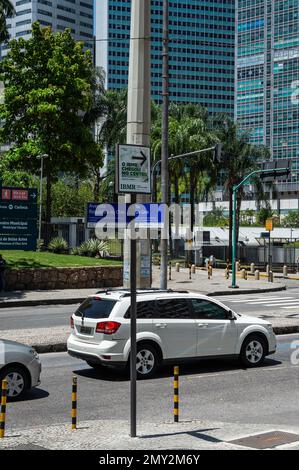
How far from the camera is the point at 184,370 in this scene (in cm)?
Result: 1437

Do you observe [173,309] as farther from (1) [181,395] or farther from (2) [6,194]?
(2) [6,194]

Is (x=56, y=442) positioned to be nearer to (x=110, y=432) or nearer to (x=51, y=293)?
Answer: (x=110, y=432)

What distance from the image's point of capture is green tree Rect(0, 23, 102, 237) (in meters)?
42.8

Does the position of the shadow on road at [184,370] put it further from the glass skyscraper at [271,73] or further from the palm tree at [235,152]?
the glass skyscraper at [271,73]

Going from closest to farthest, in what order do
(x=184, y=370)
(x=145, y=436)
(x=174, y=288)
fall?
(x=145, y=436) < (x=184, y=370) < (x=174, y=288)

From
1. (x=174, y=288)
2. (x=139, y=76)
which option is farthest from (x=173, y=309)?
(x=174, y=288)

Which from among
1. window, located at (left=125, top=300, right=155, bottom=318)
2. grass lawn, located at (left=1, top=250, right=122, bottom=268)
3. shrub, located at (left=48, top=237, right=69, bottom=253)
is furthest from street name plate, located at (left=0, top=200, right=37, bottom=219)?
window, located at (left=125, top=300, right=155, bottom=318)

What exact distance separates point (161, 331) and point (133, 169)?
5.53 meters

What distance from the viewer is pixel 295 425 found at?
9.88 metres

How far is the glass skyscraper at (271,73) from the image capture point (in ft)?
549

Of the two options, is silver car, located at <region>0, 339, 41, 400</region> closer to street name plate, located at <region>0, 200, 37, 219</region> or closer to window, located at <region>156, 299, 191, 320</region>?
window, located at <region>156, 299, 191, 320</region>

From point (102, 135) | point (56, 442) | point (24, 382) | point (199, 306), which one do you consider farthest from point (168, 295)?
point (102, 135)

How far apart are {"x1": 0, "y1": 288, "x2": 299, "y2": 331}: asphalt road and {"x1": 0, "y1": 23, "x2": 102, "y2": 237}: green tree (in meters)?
15.2

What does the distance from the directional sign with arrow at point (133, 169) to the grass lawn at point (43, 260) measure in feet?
79.8
